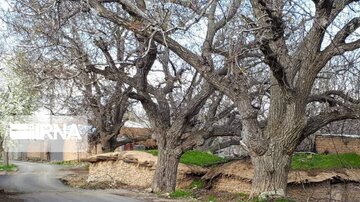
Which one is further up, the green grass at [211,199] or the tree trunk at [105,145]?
the tree trunk at [105,145]

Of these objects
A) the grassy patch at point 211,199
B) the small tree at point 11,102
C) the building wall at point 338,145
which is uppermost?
the small tree at point 11,102

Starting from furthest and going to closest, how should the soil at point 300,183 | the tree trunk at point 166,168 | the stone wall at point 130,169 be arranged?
the stone wall at point 130,169, the soil at point 300,183, the tree trunk at point 166,168

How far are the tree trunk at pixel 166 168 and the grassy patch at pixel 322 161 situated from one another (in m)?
5.14

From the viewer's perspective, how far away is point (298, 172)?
73.0ft

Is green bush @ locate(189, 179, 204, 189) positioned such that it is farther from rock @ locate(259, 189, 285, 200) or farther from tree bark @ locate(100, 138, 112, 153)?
tree bark @ locate(100, 138, 112, 153)

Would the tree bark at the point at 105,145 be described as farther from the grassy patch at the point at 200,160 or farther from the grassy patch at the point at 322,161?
the grassy patch at the point at 322,161

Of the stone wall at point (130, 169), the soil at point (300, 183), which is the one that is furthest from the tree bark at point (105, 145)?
the soil at point (300, 183)

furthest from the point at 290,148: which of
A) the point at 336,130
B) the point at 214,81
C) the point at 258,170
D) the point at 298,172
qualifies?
the point at 336,130

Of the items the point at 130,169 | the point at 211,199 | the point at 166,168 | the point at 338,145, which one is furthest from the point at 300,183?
the point at 338,145

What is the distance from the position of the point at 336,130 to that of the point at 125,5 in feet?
55.0

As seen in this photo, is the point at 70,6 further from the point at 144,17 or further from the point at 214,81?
the point at 214,81

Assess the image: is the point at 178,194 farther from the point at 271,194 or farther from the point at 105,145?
the point at 105,145

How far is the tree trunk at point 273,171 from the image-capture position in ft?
51.0

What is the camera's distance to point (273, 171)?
15523 mm
